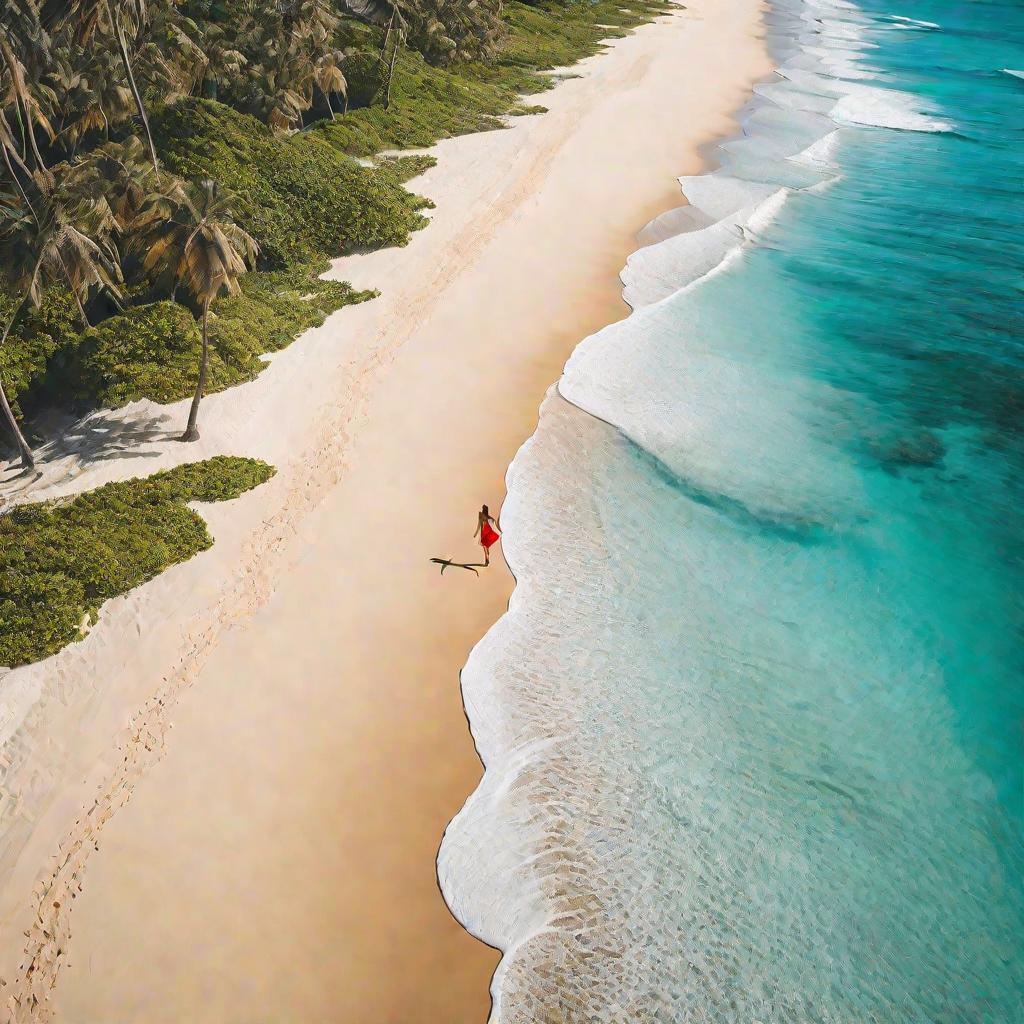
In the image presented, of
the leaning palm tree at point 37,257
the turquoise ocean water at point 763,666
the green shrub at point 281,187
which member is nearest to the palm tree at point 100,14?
the green shrub at point 281,187

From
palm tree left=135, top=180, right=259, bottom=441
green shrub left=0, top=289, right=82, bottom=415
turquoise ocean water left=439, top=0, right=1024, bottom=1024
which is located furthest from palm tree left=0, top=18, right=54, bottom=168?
turquoise ocean water left=439, top=0, right=1024, bottom=1024

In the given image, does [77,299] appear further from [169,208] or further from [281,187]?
[281,187]

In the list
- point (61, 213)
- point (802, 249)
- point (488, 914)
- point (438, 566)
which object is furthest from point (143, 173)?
point (802, 249)

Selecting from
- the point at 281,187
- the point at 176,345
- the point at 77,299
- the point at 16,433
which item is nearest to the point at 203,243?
the point at 176,345

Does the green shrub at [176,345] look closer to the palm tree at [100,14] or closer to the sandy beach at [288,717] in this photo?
the sandy beach at [288,717]

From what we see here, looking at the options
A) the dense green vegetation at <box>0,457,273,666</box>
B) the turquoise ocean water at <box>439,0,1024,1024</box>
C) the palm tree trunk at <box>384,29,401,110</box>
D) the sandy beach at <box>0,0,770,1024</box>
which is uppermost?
the palm tree trunk at <box>384,29,401,110</box>

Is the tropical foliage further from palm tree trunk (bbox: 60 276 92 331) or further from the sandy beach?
the sandy beach

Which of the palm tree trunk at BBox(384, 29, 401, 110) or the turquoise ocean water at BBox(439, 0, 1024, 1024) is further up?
the palm tree trunk at BBox(384, 29, 401, 110)
